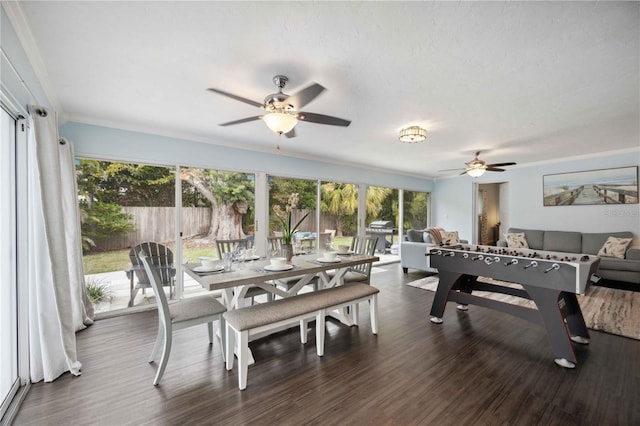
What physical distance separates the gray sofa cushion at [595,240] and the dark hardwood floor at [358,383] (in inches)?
127

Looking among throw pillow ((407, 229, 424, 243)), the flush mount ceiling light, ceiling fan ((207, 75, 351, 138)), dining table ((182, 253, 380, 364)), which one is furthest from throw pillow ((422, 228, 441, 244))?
ceiling fan ((207, 75, 351, 138))

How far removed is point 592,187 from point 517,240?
5.46 feet

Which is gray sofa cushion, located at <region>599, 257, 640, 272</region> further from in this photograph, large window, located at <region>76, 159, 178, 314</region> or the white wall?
large window, located at <region>76, 159, 178, 314</region>

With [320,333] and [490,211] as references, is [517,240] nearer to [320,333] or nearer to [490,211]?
[490,211]

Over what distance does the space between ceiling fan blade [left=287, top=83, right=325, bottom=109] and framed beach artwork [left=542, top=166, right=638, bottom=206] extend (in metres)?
6.42

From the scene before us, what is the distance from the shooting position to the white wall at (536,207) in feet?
16.5

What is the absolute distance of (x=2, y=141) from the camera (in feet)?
6.31

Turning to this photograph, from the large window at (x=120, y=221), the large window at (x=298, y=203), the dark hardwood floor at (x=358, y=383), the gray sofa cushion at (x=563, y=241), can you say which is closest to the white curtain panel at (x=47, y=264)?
the dark hardwood floor at (x=358, y=383)

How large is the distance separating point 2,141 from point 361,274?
11.7ft

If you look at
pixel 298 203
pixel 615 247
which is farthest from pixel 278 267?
pixel 615 247

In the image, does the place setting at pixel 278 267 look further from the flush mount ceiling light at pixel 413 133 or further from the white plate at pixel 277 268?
the flush mount ceiling light at pixel 413 133

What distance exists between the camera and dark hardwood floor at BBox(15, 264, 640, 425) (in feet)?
5.63

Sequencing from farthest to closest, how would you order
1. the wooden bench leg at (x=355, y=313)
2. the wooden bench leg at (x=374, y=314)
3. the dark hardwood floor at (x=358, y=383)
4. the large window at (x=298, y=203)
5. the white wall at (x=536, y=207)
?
the white wall at (x=536, y=207), the large window at (x=298, y=203), the wooden bench leg at (x=355, y=313), the wooden bench leg at (x=374, y=314), the dark hardwood floor at (x=358, y=383)

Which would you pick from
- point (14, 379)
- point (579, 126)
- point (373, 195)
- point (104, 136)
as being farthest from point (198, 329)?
point (579, 126)
